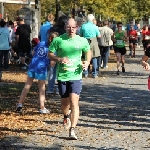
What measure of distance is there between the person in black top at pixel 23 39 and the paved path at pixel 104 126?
4765 millimetres

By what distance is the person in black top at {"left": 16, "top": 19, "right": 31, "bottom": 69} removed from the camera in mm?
19688

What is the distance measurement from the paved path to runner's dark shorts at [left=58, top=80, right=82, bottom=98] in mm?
686

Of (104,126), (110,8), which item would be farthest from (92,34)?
(110,8)

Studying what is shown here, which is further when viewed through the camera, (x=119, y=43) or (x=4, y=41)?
(x=119, y=43)

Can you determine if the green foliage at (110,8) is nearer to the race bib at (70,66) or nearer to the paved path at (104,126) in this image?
the paved path at (104,126)

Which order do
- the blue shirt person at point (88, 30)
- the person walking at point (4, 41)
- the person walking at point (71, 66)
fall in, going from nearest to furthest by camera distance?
1. the person walking at point (71, 66)
2. the blue shirt person at point (88, 30)
3. the person walking at point (4, 41)

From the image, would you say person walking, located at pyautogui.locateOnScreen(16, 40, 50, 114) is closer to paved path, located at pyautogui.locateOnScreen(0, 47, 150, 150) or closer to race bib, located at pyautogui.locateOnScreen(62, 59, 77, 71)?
paved path, located at pyautogui.locateOnScreen(0, 47, 150, 150)

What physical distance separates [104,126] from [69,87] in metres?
1.37

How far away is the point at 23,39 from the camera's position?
20.1 m


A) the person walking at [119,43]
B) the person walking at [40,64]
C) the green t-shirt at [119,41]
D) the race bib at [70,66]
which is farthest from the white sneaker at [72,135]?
the green t-shirt at [119,41]

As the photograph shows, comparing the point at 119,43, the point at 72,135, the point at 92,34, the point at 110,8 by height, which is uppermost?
the point at 110,8

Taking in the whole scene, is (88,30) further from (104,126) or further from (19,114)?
(104,126)

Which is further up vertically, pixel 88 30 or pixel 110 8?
pixel 110 8

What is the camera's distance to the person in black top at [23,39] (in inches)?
775
